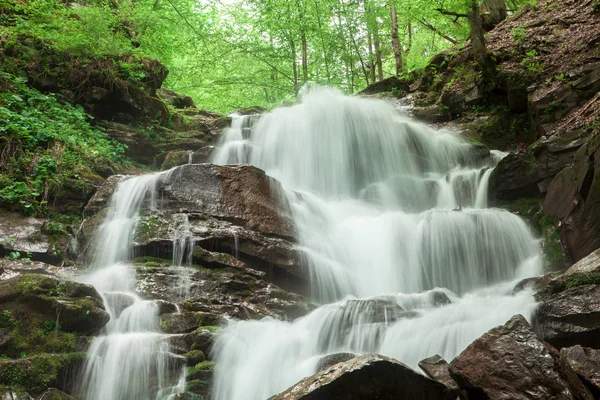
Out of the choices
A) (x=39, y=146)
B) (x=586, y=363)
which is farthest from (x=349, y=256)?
(x=39, y=146)

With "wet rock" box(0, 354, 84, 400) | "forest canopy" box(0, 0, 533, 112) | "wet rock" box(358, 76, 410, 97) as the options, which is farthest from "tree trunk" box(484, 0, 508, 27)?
"wet rock" box(0, 354, 84, 400)

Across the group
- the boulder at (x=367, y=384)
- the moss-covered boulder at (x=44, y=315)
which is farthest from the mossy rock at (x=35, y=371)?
the boulder at (x=367, y=384)

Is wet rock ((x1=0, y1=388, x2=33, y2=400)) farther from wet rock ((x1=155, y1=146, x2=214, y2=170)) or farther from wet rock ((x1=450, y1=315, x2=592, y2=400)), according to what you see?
wet rock ((x1=155, y1=146, x2=214, y2=170))

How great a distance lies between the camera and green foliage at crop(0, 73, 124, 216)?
8.32m

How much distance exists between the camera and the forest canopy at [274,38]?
44.9ft

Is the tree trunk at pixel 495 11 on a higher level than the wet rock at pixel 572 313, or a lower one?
higher

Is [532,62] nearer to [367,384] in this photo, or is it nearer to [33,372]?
[367,384]

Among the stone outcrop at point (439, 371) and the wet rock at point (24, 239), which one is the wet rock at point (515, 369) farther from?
the wet rock at point (24, 239)

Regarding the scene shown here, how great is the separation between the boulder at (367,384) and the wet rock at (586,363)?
123 cm

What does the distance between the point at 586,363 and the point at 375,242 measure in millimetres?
5226

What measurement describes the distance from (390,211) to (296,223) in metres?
3.06

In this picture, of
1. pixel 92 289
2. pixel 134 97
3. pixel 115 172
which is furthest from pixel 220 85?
pixel 92 289

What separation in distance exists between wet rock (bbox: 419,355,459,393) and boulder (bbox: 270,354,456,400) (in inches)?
11.0

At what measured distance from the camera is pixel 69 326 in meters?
5.33
